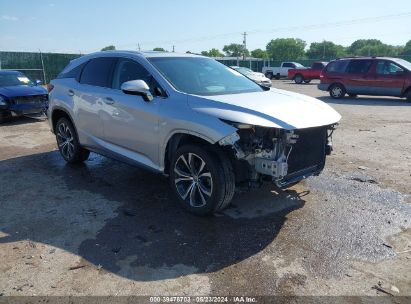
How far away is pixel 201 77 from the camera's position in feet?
16.8

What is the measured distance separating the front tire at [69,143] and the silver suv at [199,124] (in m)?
0.53

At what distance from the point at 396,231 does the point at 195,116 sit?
2.51m

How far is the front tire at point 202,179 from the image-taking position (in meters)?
4.15

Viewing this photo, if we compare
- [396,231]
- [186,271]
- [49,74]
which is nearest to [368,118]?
[396,231]

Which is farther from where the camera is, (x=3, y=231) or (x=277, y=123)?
(x=3, y=231)

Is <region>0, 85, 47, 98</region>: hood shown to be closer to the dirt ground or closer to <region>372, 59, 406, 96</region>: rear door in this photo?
the dirt ground

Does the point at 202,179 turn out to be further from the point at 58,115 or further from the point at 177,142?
the point at 58,115

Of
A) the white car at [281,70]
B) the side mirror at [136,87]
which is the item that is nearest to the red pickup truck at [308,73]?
the white car at [281,70]

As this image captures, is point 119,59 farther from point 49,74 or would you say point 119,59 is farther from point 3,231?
point 49,74

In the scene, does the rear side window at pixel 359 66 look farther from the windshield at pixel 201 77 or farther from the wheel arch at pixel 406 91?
the windshield at pixel 201 77

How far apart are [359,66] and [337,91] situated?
1392mm

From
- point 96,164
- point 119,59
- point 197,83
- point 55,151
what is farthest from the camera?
point 55,151

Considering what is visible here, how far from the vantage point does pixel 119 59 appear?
5.51 meters

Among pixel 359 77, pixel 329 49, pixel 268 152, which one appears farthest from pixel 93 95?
pixel 329 49
